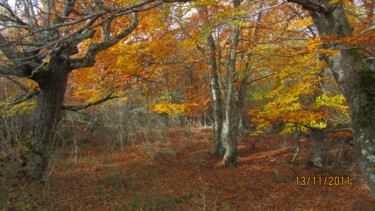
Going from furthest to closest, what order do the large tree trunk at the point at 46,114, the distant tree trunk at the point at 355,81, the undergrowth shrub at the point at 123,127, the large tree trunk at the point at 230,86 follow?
the undergrowth shrub at the point at 123,127, the large tree trunk at the point at 230,86, the large tree trunk at the point at 46,114, the distant tree trunk at the point at 355,81

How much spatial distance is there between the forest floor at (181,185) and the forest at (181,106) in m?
0.04

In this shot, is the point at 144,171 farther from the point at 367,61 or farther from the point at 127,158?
the point at 367,61

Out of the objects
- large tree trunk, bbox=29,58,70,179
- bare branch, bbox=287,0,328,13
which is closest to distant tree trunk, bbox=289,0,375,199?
bare branch, bbox=287,0,328,13

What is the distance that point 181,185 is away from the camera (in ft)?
23.3

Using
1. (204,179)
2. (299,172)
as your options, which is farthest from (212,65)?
(299,172)

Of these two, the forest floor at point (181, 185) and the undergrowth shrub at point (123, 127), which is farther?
the undergrowth shrub at point (123, 127)

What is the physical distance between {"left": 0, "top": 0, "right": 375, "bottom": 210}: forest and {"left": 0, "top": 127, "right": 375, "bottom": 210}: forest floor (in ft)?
0.14

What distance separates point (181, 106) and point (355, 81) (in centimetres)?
668

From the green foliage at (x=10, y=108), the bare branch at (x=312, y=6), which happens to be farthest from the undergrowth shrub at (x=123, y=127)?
the bare branch at (x=312, y=6)

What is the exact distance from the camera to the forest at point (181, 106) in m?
2.99
